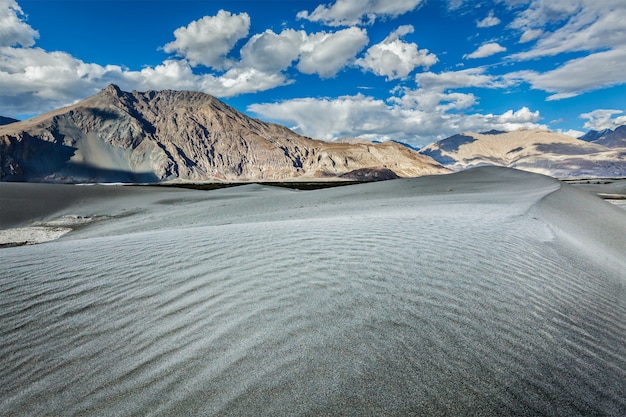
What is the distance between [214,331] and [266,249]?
2.68m

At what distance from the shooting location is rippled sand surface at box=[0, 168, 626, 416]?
8.17ft

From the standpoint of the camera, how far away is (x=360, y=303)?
12.0 ft

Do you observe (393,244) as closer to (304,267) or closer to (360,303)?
(304,267)

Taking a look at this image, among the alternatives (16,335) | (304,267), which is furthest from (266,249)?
(16,335)

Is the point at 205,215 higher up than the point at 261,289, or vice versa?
the point at 261,289

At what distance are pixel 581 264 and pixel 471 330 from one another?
405 centimetres

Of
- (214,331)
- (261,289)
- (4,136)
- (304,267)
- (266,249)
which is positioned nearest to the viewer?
(214,331)

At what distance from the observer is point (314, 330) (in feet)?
10.3

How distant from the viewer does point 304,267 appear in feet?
15.7

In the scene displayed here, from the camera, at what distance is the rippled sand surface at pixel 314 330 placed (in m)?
2.49

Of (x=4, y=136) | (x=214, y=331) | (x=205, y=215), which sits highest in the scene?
(x=4, y=136)

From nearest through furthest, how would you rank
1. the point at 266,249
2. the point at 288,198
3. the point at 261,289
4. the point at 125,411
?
the point at 125,411 < the point at 261,289 < the point at 266,249 < the point at 288,198

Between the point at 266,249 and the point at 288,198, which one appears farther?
the point at 288,198

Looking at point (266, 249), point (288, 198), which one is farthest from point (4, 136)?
point (266, 249)
